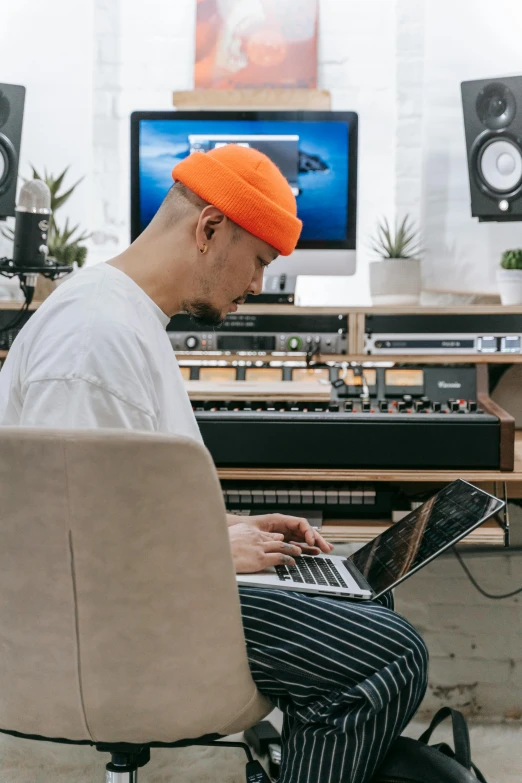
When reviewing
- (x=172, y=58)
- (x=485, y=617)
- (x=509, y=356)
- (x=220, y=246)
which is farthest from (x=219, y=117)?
(x=485, y=617)

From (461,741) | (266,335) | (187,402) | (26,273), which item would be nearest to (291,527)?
(187,402)

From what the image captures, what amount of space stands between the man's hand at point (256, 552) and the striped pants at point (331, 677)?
0.08 m

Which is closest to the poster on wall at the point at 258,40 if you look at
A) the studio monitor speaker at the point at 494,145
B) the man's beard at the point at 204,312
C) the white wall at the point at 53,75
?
the white wall at the point at 53,75

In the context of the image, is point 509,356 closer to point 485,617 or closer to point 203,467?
point 485,617

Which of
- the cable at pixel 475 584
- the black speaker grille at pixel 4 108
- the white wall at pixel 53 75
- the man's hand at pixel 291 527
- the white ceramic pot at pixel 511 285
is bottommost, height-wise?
the cable at pixel 475 584

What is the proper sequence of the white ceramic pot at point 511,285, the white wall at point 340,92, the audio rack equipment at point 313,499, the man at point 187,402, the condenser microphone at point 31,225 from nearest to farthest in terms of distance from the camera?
the man at point 187,402 → the audio rack equipment at point 313,499 → the condenser microphone at point 31,225 → the white ceramic pot at point 511,285 → the white wall at point 340,92

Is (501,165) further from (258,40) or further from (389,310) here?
(258,40)

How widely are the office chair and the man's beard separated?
398mm

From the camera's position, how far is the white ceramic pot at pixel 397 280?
7.52 ft

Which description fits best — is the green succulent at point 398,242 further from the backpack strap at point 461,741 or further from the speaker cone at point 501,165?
the backpack strap at point 461,741

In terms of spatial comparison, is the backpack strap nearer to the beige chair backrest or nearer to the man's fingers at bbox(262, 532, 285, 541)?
the man's fingers at bbox(262, 532, 285, 541)

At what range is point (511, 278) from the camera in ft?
7.16

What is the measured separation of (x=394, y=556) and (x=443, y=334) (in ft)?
3.00

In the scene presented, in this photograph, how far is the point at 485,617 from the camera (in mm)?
2395
